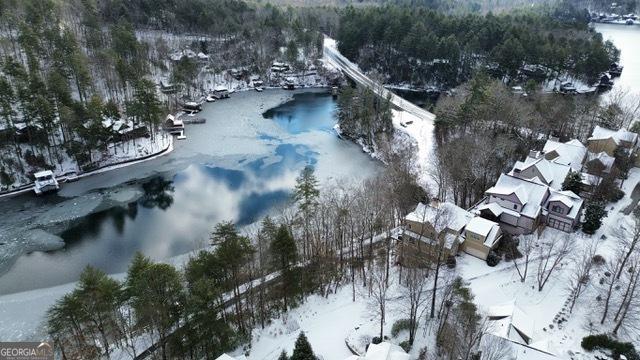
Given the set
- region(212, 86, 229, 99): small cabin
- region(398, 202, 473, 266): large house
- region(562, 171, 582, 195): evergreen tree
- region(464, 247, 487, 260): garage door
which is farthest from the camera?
region(212, 86, 229, 99): small cabin

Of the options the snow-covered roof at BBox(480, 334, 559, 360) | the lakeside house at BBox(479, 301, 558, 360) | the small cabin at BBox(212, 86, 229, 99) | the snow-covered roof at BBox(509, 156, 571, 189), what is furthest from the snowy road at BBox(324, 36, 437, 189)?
the small cabin at BBox(212, 86, 229, 99)

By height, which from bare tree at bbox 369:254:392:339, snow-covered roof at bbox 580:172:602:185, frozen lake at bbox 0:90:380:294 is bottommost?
frozen lake at bbox 0:90:380:294

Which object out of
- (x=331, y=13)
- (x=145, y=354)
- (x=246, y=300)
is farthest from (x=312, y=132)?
(x=331, y=13)

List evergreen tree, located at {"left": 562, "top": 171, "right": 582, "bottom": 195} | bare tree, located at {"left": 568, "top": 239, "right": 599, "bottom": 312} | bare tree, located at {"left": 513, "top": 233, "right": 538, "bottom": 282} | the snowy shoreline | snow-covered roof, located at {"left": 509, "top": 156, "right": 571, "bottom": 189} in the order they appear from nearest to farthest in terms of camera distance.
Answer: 1. bare tree, located at {"left": 568, "top": 239, "right": 599, "bottom": 312}
2. bare tree, located at {"left": 513, "top": 233, "right": 538, "bottom": 282}
3. evergreen tree, located at {"left": 562, "top": 171, "right": 582, "bottom": 195}
4. snow-covered roof, located at {"left": 509, "top": 156, "right": 571, "bottom": 189}
5. the snowy shoreline

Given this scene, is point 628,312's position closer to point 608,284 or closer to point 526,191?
point 608,284

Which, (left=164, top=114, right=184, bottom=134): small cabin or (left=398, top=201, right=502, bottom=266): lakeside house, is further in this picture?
(left=164, top=114, right=184, bottom=134): small cabin

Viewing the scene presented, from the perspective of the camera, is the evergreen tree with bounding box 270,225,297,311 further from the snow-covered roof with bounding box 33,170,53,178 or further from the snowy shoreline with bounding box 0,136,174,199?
the snowy shoreline with bounding box 0,136,174,199

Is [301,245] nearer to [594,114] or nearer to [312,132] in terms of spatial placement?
[312,132]

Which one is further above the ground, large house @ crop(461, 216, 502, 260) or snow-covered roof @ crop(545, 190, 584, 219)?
snow-covered roof @ crop(545, 190, 584, 219)
